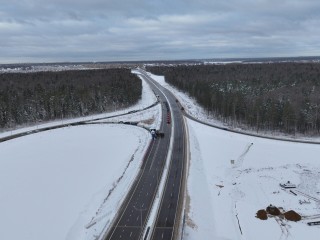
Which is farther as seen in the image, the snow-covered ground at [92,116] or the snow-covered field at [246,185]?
the snow-covered ground at [92,116]

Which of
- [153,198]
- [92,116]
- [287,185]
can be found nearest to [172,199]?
[153,198]

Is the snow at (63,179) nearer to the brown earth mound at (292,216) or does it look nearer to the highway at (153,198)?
the highway at (153,198)

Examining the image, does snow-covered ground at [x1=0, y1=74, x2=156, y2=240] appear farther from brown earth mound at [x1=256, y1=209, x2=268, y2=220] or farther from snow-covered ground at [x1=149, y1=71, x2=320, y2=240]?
brown earth mound at [x1=256, y1=209, x2=268, y2=220]

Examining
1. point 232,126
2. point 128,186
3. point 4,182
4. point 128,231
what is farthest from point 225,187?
point 232,126

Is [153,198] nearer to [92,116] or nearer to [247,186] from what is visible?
[247,186]

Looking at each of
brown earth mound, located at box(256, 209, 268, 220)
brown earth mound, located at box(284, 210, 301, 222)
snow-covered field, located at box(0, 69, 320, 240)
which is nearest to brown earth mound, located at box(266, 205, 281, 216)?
brown earth mound, located at box(256, 209, 268, 220)

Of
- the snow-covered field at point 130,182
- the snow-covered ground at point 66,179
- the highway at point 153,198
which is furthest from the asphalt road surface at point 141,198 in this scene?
the snow-covered field at point 130,182
